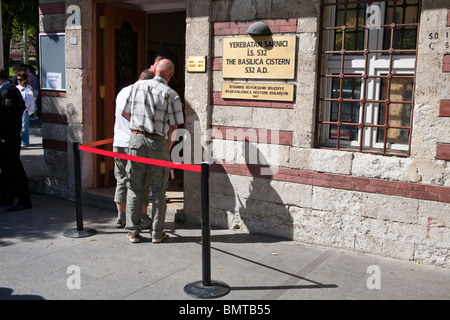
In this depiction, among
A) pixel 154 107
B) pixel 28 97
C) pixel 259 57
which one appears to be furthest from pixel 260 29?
pixel 28 97

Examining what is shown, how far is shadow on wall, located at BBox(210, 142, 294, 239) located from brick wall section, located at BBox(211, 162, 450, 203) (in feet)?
0.09

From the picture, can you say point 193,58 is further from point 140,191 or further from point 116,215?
point 116,215

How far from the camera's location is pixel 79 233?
5996mm

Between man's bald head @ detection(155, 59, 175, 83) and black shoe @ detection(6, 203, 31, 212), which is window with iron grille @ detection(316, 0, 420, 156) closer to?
man's bald head @ detection(155, 59, 175, 83)

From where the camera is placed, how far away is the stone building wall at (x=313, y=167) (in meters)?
4.85

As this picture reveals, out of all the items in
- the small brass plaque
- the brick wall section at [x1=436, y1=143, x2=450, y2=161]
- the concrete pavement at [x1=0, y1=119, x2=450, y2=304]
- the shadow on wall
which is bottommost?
the concrete pavement at [x1=0, y1=119, x2=450, y2=304]

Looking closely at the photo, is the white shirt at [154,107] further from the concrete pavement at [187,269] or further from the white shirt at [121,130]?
the concrete pavement at [187,269]

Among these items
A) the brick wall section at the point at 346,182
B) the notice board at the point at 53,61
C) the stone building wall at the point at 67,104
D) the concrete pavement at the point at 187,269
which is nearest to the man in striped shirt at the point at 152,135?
the concrete pavement at the point at 187,269

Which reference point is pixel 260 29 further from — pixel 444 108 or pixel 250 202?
pixel 444 108

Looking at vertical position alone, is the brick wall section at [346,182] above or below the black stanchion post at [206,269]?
above

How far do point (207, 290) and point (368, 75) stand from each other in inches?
114

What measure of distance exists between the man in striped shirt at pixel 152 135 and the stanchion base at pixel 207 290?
4.54 ft

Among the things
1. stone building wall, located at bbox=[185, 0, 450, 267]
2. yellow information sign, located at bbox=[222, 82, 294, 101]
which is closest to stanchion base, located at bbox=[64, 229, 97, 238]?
stone building wall, located at bbox=[185, 0, 450, 267]

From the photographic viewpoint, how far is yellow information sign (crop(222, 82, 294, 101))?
222 inches
